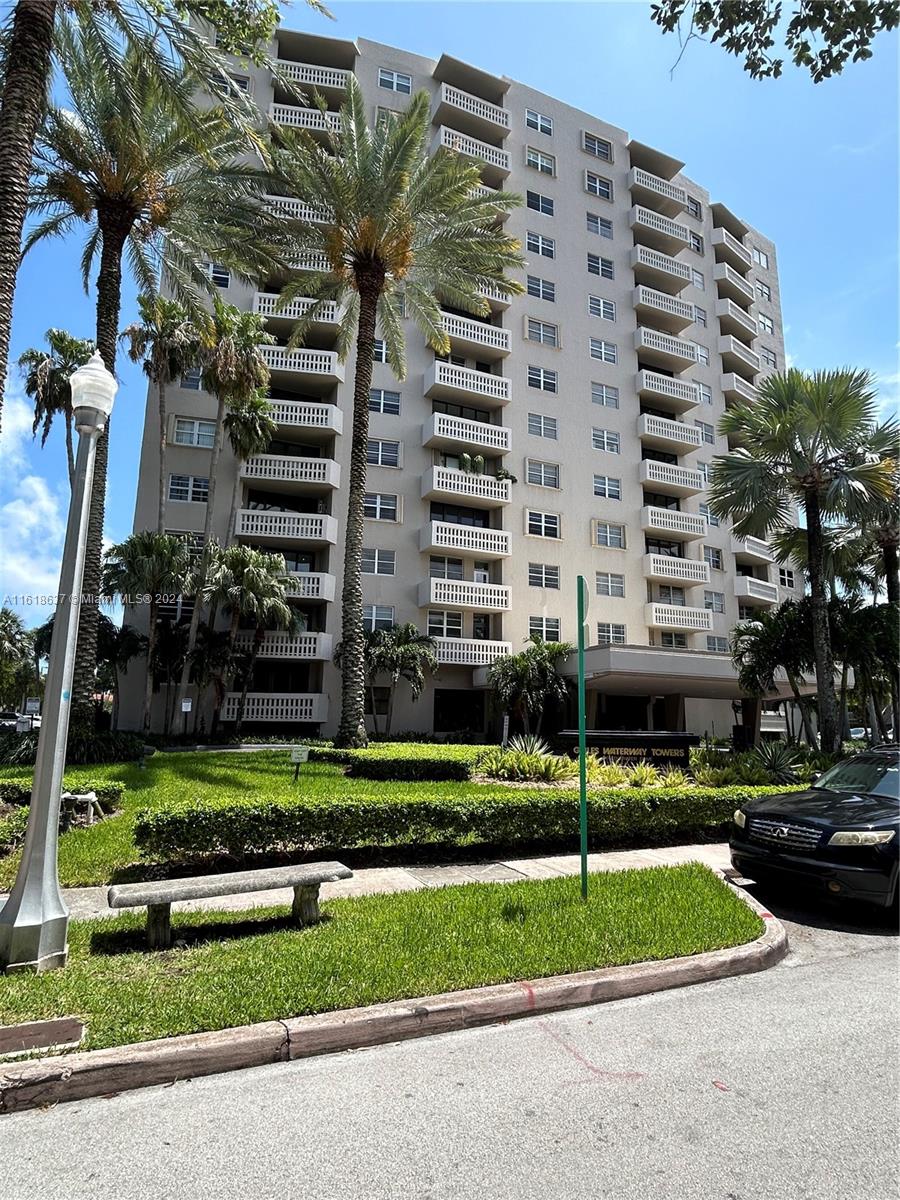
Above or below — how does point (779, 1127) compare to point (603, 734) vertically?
below

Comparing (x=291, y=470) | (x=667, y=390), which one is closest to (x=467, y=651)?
(x=291, y=470)

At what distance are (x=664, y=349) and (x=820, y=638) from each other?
23635 mm

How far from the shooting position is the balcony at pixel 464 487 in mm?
29031

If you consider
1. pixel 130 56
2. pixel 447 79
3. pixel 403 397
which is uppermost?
pixel 447 79

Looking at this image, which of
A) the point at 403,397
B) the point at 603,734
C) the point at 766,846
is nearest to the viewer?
the point at 766,846

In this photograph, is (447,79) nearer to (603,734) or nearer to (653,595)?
(653,595)

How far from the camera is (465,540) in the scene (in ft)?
95.3

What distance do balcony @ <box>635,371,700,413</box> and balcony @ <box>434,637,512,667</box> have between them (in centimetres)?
1645

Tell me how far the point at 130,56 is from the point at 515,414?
22835mm

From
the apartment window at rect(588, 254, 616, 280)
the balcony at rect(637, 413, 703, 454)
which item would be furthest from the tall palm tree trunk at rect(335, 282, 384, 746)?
the apartment window at rect(588, 254, 616, 280)

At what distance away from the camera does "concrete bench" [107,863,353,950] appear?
5266mm

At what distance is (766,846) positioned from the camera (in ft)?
24.8

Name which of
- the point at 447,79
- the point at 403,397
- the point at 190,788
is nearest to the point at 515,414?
the point at 403,397

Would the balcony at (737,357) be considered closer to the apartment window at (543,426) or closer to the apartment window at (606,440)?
the apartment window at (606,440)
